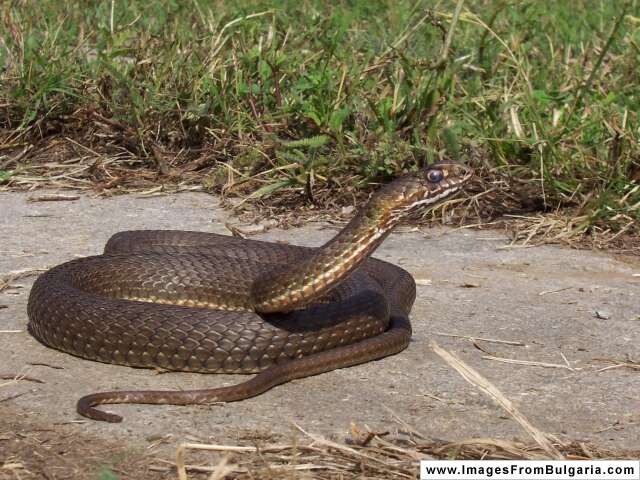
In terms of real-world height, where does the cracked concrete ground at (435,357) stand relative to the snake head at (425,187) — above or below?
below

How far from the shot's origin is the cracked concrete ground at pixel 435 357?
3971 millimetres

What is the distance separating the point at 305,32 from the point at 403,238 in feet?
8.90

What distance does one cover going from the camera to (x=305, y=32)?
8695mm

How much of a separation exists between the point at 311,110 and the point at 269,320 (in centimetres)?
271

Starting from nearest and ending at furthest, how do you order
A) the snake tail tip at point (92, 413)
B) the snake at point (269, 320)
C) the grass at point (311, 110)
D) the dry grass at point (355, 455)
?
the dry grass at point (355, 455) < the snake tail tip at point (92, 413) < the snake at point (269, 320) < the grass at point (311, 110)

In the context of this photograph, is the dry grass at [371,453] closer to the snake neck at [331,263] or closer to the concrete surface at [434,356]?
the concrete surface at [434,356]

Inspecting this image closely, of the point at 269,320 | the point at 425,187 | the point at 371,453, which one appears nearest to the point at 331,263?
the point at 269,320

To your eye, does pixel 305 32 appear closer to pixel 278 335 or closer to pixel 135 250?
pixel 135 250

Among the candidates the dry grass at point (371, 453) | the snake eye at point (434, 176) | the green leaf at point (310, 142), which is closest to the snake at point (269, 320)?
the snake eye at point (434, 176)

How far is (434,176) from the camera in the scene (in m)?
4.89

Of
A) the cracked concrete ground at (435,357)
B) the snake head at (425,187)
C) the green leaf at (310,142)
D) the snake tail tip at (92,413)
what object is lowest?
the cracked concrete ground at (435,357)

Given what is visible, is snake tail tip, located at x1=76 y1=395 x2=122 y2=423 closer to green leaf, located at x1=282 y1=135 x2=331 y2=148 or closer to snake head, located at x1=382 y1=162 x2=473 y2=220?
snake head, located at x1=382 y1=162 x2=473 y2=220

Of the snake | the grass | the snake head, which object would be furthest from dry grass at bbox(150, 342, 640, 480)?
the grass

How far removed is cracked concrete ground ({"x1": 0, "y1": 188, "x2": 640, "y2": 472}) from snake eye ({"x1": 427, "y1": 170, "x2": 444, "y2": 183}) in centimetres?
72
